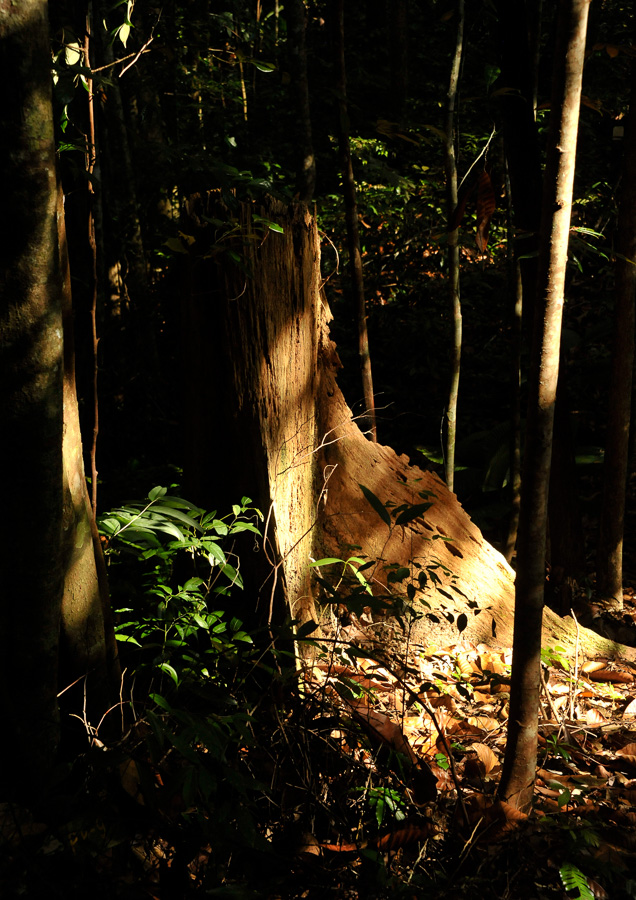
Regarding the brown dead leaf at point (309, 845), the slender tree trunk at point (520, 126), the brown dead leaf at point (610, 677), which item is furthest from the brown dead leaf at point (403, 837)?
the slender tree trunk at point (520, 126)

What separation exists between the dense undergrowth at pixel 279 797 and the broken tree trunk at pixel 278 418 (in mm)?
435

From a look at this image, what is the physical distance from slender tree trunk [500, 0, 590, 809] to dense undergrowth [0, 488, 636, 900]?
230 mm

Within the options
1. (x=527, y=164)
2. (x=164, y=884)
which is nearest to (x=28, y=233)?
(x=164, y=884)

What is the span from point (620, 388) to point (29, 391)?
3500 millimetres

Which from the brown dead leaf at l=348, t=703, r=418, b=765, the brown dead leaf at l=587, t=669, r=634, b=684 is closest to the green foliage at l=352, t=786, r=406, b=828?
the brown dead leaf at l=348, t=703, r=418, b=765

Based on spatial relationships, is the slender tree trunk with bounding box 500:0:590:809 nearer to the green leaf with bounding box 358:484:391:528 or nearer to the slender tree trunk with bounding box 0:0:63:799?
the green leaf with bounding box 358:484:391:528

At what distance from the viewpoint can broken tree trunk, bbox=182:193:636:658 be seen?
2.80m

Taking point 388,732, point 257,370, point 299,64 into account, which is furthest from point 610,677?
point 299,64

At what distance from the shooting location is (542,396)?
5.85 ft

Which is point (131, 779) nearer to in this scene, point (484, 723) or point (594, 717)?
point (484, 723)

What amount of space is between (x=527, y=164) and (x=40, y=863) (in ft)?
12.0

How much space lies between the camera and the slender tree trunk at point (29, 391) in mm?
1327

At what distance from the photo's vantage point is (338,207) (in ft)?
27.4

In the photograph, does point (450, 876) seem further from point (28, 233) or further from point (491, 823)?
point (28, 233)
